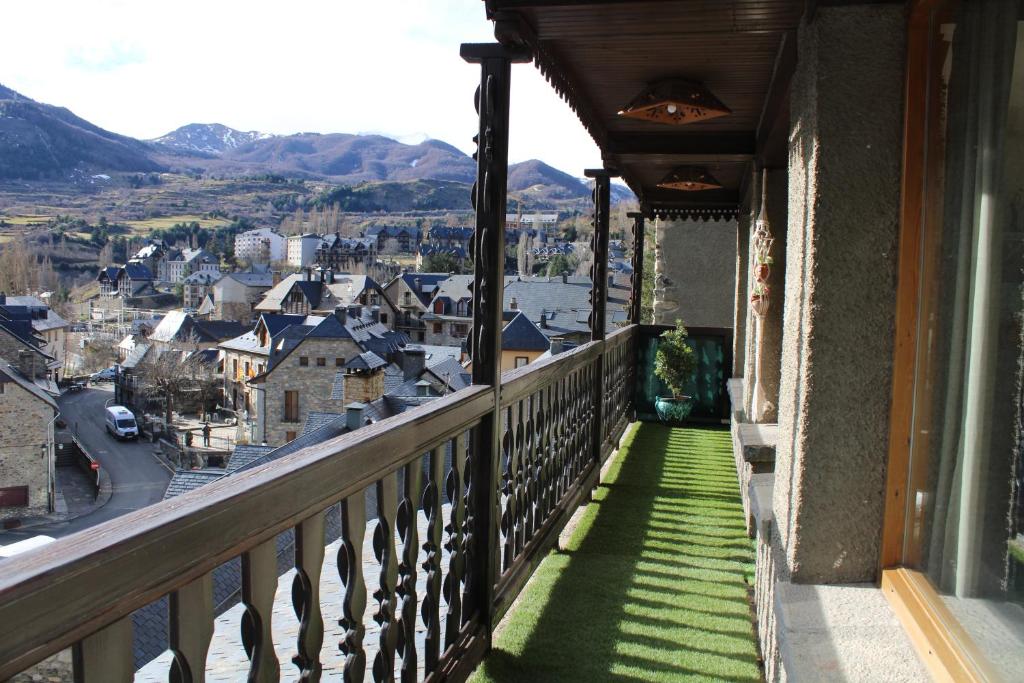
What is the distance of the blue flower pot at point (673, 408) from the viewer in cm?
885

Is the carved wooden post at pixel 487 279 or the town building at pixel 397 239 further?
the town building at pixel 397 239

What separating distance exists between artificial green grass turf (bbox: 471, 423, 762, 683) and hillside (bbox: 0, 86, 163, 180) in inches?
1448

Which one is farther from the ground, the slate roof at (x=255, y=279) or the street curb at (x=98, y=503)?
the slate roof at (x=255, y=279)

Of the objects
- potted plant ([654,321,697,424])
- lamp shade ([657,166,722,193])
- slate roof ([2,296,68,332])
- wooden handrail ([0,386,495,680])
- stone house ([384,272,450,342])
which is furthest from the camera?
stone house ([384,272,450,342])

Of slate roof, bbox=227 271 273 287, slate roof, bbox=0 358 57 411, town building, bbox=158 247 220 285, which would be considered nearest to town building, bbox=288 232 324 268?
slate roof, bbox=227 271 273 287

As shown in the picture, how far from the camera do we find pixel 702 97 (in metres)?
3.92

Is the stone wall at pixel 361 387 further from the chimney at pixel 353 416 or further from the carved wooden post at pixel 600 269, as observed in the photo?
the carved wooden post at pixel 600 269

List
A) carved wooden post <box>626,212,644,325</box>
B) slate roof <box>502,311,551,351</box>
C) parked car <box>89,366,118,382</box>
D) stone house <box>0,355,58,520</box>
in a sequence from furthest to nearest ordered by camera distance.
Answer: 1. parked car <box>89,366,118,382</box>
2. slate roof <box>502,311,551,351</box>
3. stone house <box>0,355,58,520</box>
4. carved wooden post <box>626,212,644,325</box>

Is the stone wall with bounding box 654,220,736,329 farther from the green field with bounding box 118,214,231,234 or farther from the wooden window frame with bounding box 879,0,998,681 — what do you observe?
the green field with bounding box 118,214,231,234

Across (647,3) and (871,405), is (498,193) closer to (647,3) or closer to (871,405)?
(647,3)

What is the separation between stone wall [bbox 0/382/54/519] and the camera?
9.73 meters

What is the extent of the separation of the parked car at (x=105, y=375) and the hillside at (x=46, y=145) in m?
10.2

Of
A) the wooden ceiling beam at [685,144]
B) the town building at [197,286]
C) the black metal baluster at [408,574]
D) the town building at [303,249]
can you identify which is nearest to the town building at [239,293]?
the town building at [197,286]

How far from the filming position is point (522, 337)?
79.3 ft
